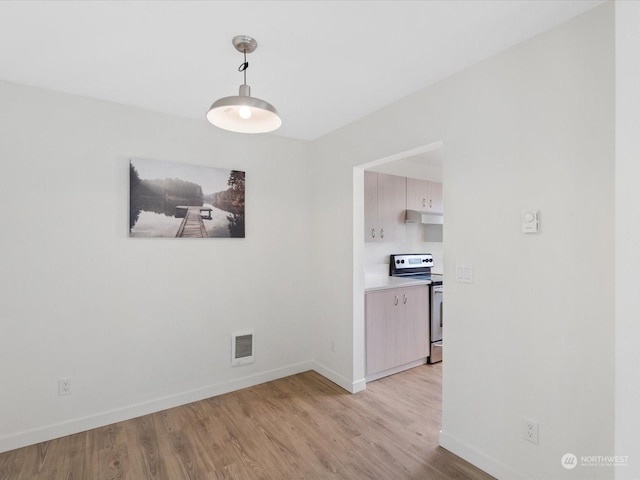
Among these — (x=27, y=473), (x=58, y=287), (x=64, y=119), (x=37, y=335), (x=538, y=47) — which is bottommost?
→ (x=27, y=473)

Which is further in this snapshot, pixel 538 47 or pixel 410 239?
pixel 410 239

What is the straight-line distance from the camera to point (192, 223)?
2.92 m

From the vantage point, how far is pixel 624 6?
1.25 m

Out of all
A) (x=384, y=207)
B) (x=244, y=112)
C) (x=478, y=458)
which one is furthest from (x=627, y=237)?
(x=384, y=207)

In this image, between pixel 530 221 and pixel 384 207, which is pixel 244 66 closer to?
pixel 530 221

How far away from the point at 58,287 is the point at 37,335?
351 mm

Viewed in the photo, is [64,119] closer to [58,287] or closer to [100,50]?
[100,50]

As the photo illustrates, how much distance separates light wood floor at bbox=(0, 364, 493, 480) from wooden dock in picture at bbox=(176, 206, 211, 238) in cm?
149

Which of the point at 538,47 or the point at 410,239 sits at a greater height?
the point at 538,47

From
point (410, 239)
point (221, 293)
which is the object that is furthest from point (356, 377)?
point (410, 239)

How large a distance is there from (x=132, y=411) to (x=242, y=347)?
0.99 metres

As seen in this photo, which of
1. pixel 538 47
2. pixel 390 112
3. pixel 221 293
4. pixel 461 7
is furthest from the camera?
pixel 221 293

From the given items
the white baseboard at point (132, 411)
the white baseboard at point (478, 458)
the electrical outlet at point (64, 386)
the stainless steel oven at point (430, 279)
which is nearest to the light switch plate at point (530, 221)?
the white baseboard at point (478, 458)

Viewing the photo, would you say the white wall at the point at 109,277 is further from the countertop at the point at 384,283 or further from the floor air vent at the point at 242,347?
the countertop at the point at 384,283
